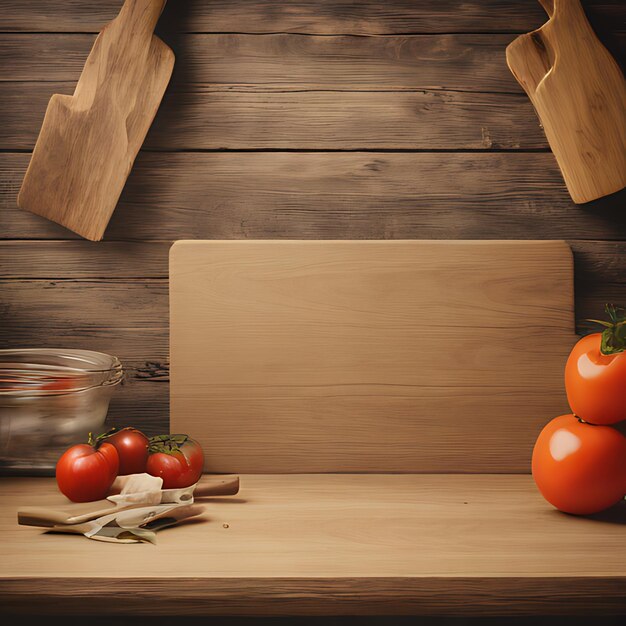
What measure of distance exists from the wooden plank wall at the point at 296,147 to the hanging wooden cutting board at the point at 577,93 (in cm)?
3

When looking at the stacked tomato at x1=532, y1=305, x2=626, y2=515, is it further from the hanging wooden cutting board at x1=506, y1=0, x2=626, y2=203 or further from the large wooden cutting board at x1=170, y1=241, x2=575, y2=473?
the hanging wooden cutting board at x1=506, y1=0, x2=626, y2=203

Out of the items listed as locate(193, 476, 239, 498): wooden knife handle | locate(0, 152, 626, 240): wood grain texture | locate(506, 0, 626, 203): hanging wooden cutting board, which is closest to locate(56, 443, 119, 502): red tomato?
locate(193, 476, 239, 498): wooden knife handle

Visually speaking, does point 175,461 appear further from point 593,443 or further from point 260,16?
point 260,16

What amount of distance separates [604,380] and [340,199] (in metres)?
0.46

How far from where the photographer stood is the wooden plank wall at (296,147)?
1.01 metres

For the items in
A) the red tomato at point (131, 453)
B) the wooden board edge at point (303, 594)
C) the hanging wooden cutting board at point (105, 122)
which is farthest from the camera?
the hanging wooden cutting board at point (105, 122)

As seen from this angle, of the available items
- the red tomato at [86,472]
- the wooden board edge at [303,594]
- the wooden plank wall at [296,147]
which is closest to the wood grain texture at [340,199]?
the wooden plank wall at [296,147]

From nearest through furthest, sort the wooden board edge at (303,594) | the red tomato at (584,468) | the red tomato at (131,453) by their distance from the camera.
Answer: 1. the wooden board edge at (303,594)
2. the red tomato at (584,468)
3. the red tomato at (131,453)

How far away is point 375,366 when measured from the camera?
99cm

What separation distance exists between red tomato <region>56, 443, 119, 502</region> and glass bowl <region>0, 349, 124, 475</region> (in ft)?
0.22

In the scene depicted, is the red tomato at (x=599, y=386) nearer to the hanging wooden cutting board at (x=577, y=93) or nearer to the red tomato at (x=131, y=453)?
the hanging wooden cutting board at (x=577, y=93)

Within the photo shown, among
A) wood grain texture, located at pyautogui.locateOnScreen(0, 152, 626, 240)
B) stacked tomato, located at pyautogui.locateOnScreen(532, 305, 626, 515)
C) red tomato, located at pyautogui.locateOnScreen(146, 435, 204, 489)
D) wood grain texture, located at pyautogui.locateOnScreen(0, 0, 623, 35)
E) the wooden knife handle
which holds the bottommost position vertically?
the wooden knife handle

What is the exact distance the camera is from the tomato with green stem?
2.60 feet

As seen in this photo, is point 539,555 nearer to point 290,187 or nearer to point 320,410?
point 320,410
